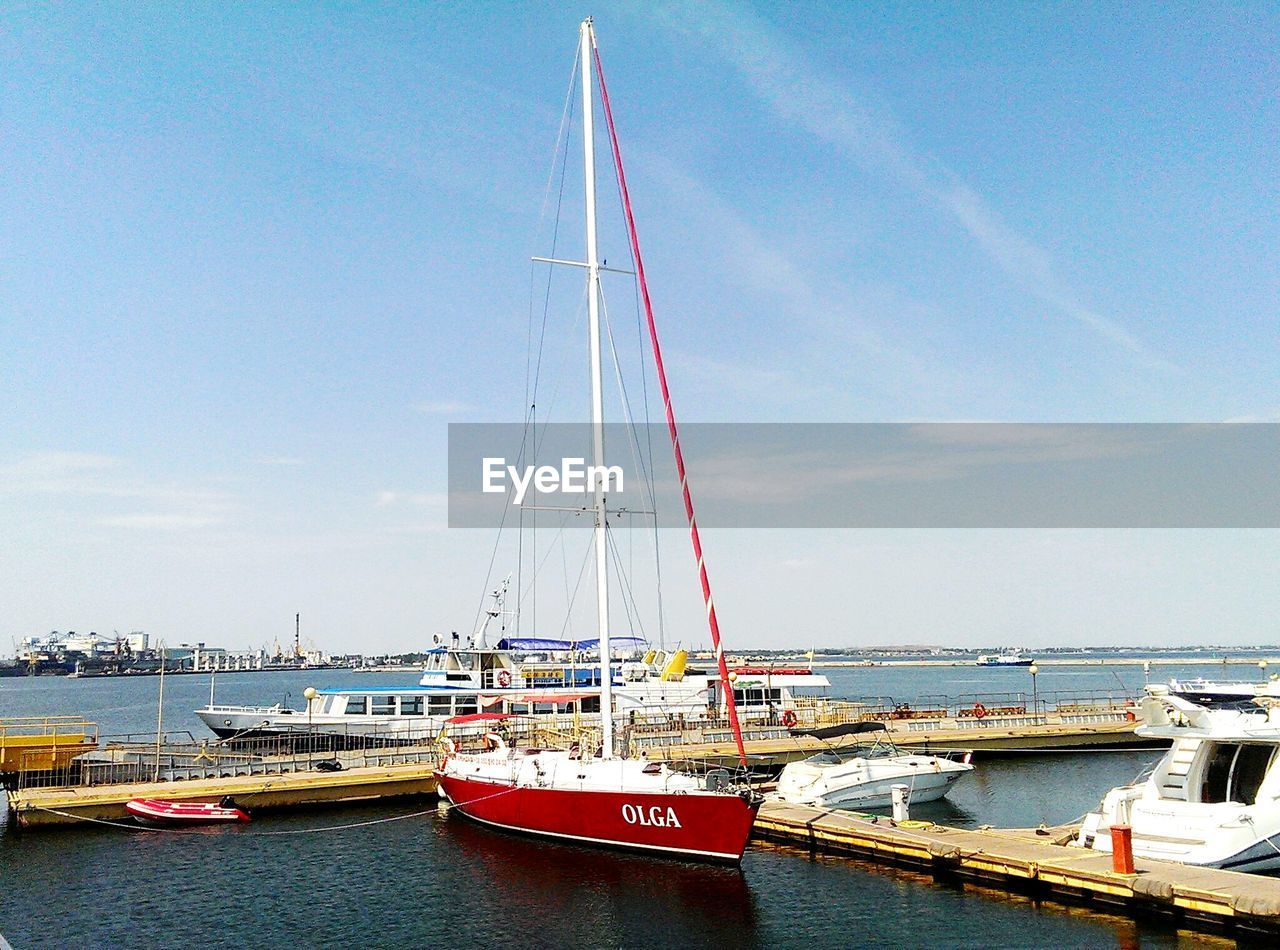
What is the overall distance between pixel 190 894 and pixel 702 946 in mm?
14196

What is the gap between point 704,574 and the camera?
2688cm

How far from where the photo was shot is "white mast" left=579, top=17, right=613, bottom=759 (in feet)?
91.7

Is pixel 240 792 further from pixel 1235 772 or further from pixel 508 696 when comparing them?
pixel 1235 772

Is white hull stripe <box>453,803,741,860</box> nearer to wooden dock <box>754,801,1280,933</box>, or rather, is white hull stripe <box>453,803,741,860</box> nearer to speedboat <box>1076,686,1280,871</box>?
wooden dock <box>754,801,1280,933</box>

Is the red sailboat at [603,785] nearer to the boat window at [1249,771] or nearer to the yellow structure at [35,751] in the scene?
the boat window at [1249,771]

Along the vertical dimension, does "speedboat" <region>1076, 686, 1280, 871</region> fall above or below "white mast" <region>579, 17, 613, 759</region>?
below

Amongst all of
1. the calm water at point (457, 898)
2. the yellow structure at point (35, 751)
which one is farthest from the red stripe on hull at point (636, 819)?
the yellow structure at point (35, 751)

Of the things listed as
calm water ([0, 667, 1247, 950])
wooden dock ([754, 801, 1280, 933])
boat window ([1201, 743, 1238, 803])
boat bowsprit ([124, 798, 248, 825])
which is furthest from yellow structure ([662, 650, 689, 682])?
boat window ([1201, 743, 1238, 803])

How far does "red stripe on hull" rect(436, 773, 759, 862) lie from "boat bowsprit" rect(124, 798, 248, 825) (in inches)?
407

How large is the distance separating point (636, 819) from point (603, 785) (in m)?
1.49

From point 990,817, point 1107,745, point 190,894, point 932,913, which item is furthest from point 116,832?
point 1107,745

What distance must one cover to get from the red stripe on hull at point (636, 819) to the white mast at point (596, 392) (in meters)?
1.71

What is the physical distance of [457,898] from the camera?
23.9 meters

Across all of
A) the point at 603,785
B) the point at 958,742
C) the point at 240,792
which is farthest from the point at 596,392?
the point at 958,742
